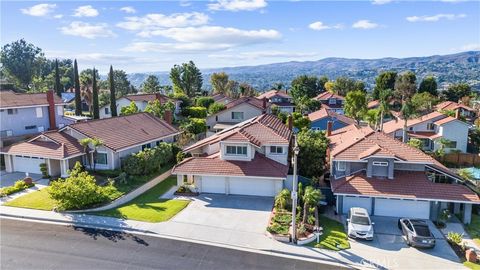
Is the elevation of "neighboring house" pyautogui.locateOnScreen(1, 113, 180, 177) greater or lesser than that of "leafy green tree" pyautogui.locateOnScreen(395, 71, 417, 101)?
lesser

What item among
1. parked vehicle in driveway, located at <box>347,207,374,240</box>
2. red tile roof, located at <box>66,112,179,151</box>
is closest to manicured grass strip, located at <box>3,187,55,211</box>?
red tile roof, located at <box>66,112,179,151</box>

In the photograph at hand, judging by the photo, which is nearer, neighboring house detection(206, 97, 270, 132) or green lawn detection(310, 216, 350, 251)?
green lawn detection(310, 216, 350, 251)

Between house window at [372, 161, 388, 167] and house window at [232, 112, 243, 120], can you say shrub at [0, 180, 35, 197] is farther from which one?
house window at [232, 112, 243, 120]

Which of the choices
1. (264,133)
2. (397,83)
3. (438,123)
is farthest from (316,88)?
(264,133)

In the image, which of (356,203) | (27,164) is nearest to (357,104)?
(356,203)

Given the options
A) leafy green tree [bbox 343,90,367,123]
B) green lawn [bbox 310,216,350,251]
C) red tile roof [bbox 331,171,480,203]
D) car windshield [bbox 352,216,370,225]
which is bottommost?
green lawn [bbox 310,216,350,251]

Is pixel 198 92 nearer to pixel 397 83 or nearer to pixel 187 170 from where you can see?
pixel 397 83

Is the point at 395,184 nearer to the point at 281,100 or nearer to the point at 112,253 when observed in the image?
the point at 112,253
